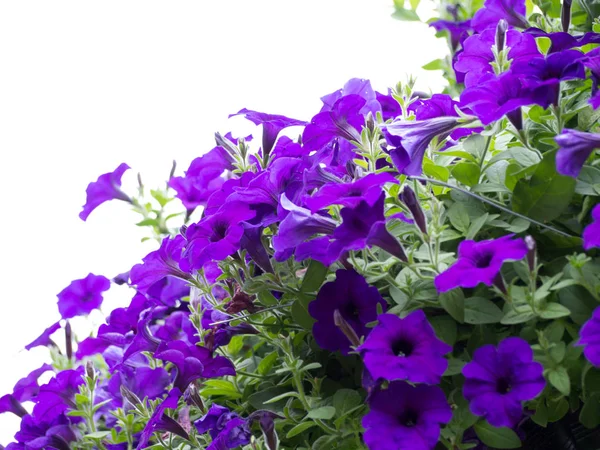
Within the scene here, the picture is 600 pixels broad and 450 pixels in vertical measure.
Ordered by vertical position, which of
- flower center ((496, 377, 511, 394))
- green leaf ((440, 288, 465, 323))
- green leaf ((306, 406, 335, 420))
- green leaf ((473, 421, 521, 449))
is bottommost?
green leaf ((473, 421, 521, 449))

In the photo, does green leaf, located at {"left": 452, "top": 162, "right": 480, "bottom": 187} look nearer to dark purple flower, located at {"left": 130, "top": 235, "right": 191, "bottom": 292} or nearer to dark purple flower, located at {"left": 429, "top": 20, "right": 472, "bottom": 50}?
dark purple flower, located at {"left": 130, "top": 235, "right": 191, "bottom": 292}

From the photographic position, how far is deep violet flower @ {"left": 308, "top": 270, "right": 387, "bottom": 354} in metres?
0.62

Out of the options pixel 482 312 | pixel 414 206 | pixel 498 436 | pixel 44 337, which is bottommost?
pixel 44 337

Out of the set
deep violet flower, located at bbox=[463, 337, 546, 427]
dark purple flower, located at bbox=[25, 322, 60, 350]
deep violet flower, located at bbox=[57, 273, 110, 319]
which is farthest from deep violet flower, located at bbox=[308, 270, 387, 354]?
dark purple flower, located at bbox=[25, 322, 60, 350]

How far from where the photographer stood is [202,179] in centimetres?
93

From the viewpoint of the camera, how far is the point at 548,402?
0.60 m

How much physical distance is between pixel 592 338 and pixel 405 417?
166 millimetres

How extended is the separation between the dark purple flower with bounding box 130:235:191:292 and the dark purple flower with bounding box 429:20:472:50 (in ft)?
1.76

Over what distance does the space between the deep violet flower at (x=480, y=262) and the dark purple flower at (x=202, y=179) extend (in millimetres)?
370

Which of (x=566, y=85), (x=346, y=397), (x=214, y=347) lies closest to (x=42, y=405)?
(x=214, y=347)

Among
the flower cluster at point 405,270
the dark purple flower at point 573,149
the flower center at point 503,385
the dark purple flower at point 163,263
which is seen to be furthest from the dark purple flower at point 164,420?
the dark purple flower at point 573,149

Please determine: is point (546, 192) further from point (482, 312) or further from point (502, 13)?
point (502, 13)

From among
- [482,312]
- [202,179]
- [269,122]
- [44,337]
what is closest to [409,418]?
[482,312]

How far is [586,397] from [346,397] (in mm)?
211
